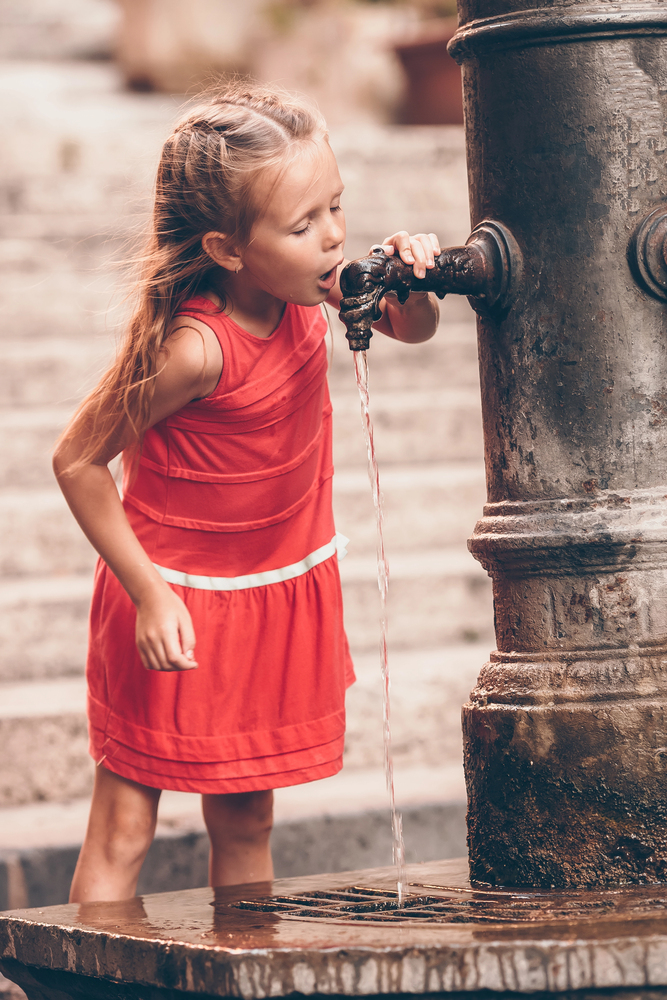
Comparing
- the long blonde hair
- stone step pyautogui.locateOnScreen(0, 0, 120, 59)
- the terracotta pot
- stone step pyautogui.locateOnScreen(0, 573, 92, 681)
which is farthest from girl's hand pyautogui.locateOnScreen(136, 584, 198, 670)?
stone step pyautogui.locateOnScreen(0, 0, 120, 59)

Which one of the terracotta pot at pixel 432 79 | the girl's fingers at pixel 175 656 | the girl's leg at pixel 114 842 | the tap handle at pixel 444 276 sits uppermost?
the terracotta pot at pixel 432 79

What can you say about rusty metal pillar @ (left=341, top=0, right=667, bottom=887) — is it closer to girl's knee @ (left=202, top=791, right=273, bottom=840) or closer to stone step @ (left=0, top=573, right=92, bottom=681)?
girl's knee @ (left=202, top=791, right=273, bottom=840)

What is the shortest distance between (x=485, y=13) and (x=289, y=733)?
1046 mm

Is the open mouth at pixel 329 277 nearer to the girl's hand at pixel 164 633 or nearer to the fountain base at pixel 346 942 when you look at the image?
the girl's hand at pixel 164 633

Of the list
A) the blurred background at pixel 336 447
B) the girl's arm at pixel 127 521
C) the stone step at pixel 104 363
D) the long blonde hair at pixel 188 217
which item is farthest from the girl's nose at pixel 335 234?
the stone step at pixel 104 363

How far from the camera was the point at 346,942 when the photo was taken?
1353 millimetres

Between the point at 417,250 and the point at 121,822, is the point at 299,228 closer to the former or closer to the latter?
the point at 417,250

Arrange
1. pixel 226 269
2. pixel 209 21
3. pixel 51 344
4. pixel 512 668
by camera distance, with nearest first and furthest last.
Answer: pixel 512 668 < pixel 226 269 < pixel 51 344 < pixel 209 21

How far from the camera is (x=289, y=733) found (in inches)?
77.0

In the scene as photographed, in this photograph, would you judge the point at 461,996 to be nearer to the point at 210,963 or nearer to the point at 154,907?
the point at 210,963

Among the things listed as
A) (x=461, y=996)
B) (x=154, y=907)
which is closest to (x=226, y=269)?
(x=154, y=907)

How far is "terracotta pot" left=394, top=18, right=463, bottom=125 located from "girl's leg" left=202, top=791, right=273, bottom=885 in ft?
15.9

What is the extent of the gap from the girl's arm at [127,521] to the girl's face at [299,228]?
0.14 m

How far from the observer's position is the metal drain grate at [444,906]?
148 cm
